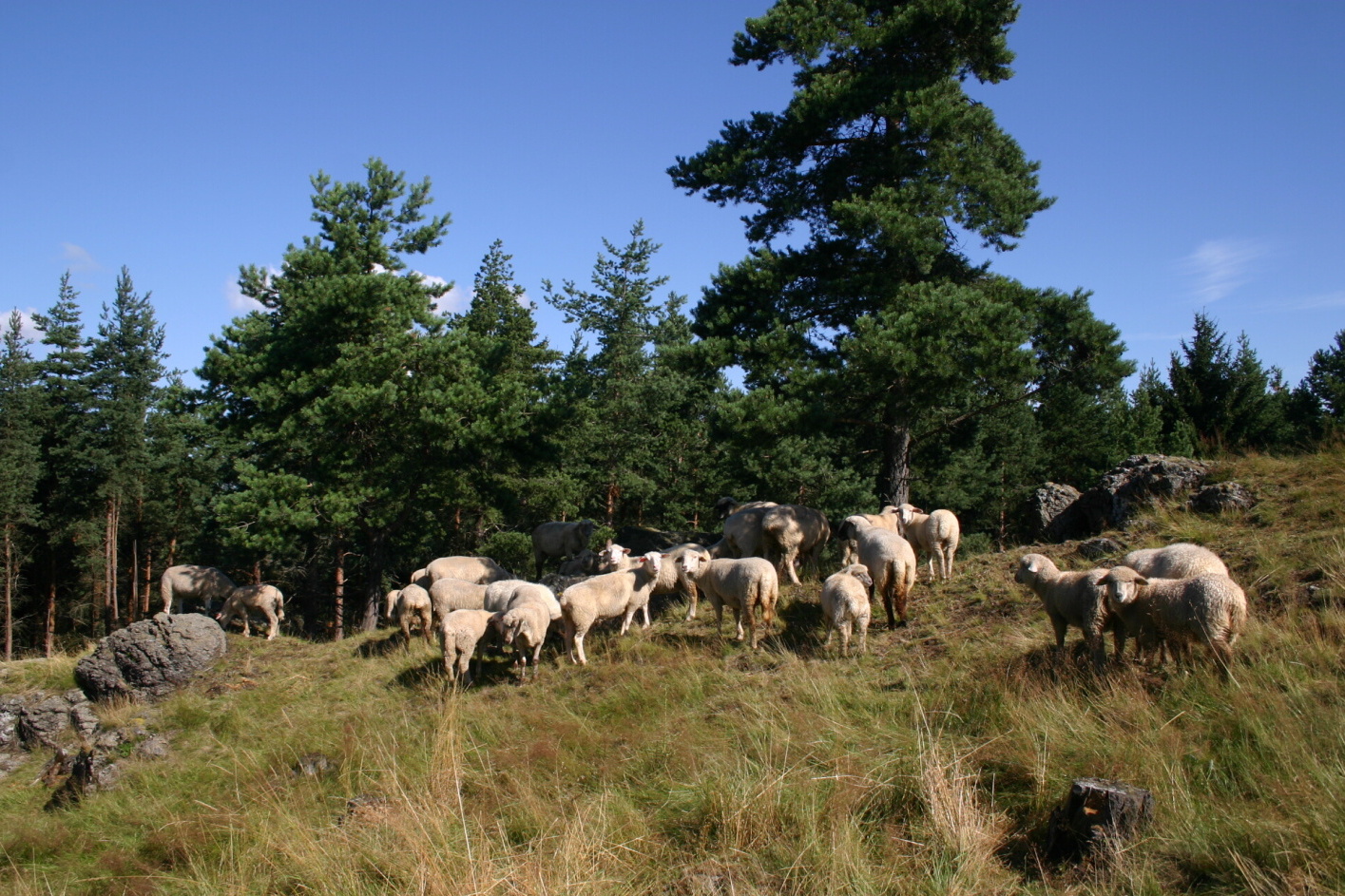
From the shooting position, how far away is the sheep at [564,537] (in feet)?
68.1

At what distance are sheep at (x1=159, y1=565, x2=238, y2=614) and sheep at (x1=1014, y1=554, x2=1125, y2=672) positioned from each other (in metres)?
16.9

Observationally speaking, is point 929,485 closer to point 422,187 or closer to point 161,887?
point 422,187

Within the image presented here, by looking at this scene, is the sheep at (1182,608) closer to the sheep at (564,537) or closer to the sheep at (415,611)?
the sheep at (415,611)

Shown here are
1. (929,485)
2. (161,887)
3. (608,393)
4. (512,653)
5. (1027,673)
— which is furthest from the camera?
(608,393)

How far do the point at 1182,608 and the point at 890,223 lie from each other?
9.98m

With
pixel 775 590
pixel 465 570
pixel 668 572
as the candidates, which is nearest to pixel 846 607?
pixel 775 590

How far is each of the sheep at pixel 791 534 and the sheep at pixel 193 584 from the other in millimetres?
12257

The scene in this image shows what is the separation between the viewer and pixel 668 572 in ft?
44.9

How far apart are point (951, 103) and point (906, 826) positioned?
581 inches

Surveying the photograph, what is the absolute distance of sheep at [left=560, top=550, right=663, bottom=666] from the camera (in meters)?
11.8

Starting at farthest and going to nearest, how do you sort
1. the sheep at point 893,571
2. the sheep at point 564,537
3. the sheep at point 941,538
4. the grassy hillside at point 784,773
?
the sheep at point 564,537, the sheep at point 941,538, the sheep at point 893,571, the grassy hillside at point 784,773

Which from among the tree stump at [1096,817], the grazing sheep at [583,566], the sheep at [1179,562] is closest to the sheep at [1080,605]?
the sheep at [1179,562]

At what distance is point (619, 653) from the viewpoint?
11617 mm

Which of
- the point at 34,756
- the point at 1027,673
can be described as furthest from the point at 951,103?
the point at 34,756
